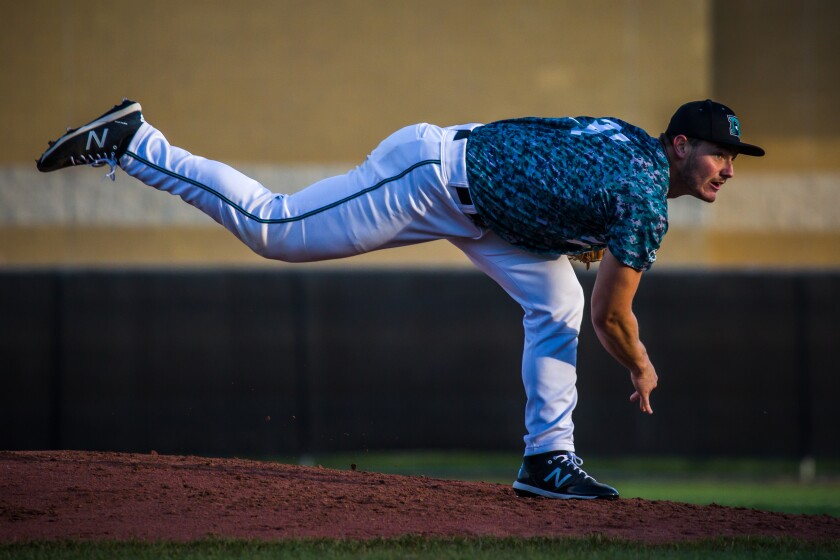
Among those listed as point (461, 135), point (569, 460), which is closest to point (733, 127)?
point (461, 135)

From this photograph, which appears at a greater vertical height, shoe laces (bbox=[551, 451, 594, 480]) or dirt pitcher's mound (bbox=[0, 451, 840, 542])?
shoe laces (bbox=[551, 451, 594, 480])

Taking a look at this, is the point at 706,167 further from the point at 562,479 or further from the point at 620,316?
the point at 562,479

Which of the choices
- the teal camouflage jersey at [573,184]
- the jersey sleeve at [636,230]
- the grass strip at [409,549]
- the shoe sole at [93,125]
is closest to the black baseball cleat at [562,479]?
the grass strip at [409,549]

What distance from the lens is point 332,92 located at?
47.8ft

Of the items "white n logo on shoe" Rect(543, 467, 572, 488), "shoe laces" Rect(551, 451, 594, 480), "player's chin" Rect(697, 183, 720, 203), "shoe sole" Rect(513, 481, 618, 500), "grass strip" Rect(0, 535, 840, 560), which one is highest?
"player's chin" Rect(697, 183, 720, 203)

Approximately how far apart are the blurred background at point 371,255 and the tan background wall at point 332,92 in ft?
0.09

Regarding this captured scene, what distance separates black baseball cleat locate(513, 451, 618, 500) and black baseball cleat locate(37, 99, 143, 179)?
2.26 metres

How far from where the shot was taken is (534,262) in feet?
17.1

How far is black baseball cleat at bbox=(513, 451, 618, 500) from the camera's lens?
17.3ft

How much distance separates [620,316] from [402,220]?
991 millimetres

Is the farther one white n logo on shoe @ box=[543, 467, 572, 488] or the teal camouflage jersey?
white n logo on shoe @ box=[543, 467, 572, 488]

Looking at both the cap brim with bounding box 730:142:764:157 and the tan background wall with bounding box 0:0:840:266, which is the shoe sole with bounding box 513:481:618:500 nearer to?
the cap brim with bounding box 730:142:764:157

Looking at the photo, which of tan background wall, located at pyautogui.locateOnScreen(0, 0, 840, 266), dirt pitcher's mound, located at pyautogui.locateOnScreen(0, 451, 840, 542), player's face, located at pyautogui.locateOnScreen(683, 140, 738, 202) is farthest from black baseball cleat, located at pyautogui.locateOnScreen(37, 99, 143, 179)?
tan background wall, located at pyautogui.locateOnScreen(0, 0, 840, 266)

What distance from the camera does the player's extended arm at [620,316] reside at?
4699 millimetres
